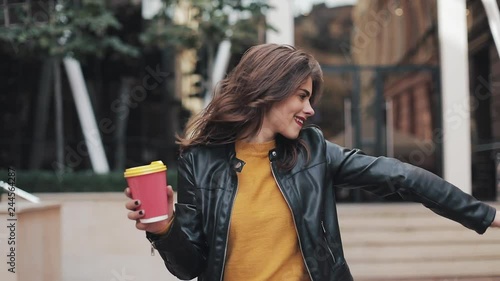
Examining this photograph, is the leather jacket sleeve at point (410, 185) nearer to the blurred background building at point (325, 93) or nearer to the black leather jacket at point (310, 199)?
the black leather jacket at point (310, 199)

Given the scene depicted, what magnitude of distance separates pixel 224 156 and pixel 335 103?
1053 cm

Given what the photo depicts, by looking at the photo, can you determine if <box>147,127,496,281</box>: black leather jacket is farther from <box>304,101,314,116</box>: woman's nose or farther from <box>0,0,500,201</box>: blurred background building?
<box>0,0,500,201</box>: blurred background building

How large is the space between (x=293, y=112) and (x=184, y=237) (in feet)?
1.53

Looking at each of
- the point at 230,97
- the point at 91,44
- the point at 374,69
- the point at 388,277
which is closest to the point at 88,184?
the point at 91,44

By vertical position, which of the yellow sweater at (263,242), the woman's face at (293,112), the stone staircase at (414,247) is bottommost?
the stone staircase at (414,247)

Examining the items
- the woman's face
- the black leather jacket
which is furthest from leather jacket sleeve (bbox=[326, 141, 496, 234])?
the woman's face

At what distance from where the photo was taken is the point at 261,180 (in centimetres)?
175

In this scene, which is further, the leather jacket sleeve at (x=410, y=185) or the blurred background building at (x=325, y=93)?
the blurred background building at (x=325, y=93)

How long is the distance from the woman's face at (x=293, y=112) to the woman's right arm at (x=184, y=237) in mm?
294

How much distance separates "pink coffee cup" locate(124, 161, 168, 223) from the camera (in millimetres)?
1454

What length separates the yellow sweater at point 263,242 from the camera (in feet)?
5.57

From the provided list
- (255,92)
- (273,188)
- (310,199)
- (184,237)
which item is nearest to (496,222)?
(310,199)

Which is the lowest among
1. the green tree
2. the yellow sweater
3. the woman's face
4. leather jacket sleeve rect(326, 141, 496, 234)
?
the yellow sweater

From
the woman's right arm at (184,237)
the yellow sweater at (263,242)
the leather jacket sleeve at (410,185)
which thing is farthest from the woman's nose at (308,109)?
the woman's right arm at (184,237)
